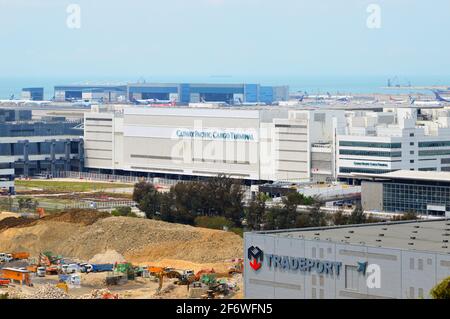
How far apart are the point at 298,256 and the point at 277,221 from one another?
54.7ft

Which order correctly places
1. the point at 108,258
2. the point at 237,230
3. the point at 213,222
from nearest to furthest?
the point at 108,258 < the point at 237,230 < the point at 213,222

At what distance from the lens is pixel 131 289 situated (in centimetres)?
2952

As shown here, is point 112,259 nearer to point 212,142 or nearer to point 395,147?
point 395,147

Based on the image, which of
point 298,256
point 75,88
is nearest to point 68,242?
point 298,256

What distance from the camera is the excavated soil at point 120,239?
35.4 m

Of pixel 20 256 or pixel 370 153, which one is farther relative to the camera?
pixel 370 153

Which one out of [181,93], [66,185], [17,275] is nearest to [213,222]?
[17,275]

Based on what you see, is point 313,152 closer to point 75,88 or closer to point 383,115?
point 383,115

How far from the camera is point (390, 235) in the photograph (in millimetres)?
23562

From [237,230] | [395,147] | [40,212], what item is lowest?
[40,212]

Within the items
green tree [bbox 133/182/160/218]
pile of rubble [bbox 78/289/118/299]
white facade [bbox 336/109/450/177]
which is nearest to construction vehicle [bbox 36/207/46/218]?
green tree [bbox 133/182/160/218]

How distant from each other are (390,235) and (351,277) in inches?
90.8

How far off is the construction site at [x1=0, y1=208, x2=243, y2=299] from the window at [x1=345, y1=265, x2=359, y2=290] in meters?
5.71

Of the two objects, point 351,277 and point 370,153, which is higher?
point 351,277
